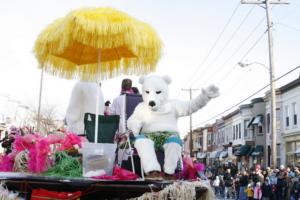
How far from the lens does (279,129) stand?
124 ft

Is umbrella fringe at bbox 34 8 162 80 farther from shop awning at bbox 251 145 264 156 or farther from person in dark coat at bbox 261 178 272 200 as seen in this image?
shop awning at bbox 251 145 264 156

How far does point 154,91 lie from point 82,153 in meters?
1.42

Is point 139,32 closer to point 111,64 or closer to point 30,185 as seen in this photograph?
point 111,64

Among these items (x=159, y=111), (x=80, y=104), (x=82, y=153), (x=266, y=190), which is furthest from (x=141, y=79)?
(x=266, y=190)

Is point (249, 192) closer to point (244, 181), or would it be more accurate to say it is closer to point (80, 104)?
point (244, 181)

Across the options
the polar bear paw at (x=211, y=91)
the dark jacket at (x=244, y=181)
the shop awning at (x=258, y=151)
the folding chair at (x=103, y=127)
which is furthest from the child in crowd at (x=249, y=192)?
the shop awning at (x=258, y=151)

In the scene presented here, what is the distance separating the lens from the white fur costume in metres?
7.04

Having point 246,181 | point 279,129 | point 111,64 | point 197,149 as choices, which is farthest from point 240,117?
point 111,64

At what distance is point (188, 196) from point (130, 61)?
311cm

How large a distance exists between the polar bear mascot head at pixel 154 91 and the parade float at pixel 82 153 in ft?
1.05

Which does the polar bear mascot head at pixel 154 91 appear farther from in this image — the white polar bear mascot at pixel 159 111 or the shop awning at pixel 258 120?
the shop awning at pixel 258 120

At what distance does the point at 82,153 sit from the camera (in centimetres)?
520

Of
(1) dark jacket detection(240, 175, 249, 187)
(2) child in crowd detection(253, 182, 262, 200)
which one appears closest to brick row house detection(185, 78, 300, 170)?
(1) dark jacket detection(240, 175, 249, 187)

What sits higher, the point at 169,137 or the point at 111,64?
the point at 111,64
